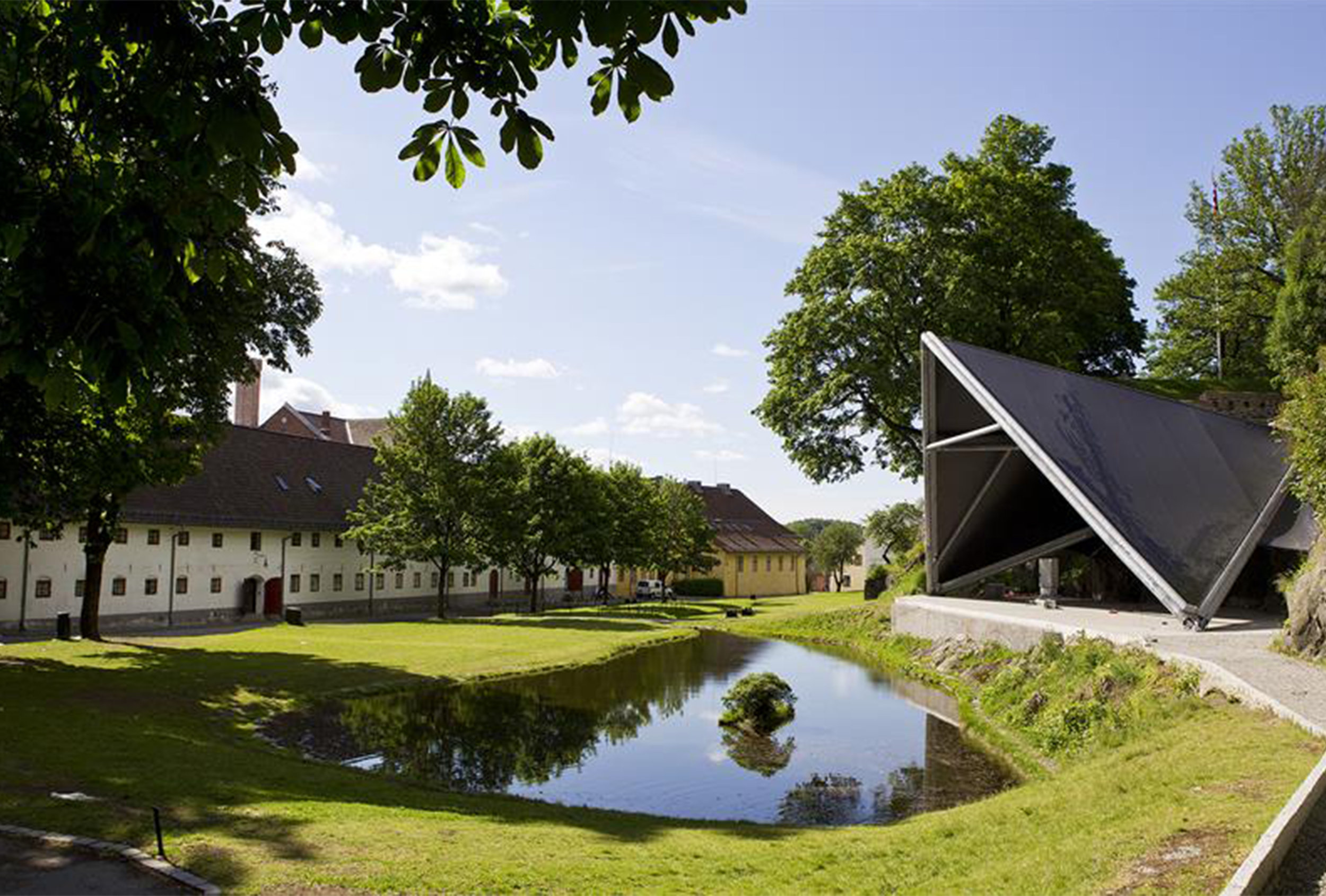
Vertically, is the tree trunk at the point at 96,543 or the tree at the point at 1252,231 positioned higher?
the tree at the point at 1252,231

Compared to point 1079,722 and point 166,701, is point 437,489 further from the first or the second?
point 1079,722

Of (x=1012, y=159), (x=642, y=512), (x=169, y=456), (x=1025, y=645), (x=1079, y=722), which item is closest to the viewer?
(x=1079, y=722)

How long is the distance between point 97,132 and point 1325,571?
62.2 ft

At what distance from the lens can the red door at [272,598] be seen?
45688 millimetres

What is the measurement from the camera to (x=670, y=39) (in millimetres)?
4105

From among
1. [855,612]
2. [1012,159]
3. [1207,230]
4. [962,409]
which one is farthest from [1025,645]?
[1207,230]

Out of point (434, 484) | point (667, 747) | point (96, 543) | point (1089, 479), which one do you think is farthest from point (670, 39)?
point (434, 484)

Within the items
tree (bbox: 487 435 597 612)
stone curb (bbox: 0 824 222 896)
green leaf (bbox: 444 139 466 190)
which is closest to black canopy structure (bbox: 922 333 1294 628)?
stone curb (bbox: 0 824 222 896)

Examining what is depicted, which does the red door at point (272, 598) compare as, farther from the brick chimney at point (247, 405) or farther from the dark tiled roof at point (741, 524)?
the dark tiled roof at point (741, 524)

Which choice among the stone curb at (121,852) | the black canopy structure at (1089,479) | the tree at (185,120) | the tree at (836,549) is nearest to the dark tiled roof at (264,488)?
the black canopy structure at (1089,479)

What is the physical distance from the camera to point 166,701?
19.7 m

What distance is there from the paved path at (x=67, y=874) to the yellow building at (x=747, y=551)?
66.3 metres

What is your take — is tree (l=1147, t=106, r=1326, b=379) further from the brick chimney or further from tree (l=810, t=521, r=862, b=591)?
the brick chimney

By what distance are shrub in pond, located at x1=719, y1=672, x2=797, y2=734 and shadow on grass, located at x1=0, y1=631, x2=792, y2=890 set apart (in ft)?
26.4
